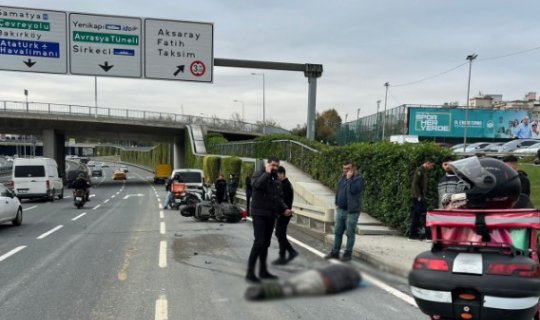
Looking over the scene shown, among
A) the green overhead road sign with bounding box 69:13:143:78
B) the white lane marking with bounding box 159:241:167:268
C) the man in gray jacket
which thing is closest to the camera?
the white lane marking with bounding box 159:241:167:268

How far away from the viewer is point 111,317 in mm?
5309

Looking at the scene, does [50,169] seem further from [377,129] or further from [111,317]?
[377,129]

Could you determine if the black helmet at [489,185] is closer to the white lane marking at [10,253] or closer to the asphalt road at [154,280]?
the asphalt road at [154,280]

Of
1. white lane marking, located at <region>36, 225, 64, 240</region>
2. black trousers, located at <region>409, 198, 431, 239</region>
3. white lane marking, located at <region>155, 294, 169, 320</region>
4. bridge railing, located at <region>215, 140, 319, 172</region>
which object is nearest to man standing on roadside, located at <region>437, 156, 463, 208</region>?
white lane marking, located at <region>155, 294, 169, 320</region>

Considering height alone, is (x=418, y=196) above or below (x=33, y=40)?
below

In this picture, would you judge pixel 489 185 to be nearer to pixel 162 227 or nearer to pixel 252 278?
pixel 252 278

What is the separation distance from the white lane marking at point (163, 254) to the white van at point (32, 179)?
59.4 feet

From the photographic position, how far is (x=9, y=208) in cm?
1382

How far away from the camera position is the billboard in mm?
59281

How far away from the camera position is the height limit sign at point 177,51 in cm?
2062

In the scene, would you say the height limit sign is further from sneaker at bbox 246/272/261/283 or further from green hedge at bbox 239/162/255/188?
sneaker at bbox 246/272/261/283

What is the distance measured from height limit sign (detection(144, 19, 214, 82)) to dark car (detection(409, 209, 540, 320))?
17858 millimetres

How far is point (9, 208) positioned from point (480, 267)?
1381 centimetres

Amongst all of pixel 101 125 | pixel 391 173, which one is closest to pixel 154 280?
pixel 391 173
